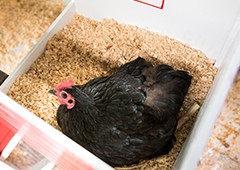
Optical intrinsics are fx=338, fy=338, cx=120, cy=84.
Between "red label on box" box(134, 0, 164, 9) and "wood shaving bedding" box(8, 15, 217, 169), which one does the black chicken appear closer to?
"wood shaving bedding" box(8, 15, 217, 169)

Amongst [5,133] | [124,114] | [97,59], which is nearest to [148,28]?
[97,59]

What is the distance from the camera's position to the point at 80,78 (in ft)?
5.33

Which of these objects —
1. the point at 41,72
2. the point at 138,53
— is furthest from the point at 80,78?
the point at 138,53

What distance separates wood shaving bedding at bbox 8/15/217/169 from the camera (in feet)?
5.09

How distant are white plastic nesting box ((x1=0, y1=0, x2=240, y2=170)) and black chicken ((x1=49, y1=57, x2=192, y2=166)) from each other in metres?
0.12

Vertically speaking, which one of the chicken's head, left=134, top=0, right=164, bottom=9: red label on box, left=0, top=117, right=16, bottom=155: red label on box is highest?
left=134, top=0, right=164, bottom=9: red label on box

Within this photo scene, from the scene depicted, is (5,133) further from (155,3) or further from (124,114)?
(155,3)

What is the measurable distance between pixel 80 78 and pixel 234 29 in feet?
2.40

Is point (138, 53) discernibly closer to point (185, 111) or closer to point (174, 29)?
point (174, 29)

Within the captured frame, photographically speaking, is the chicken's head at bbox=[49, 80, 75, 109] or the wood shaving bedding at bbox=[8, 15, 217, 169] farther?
the wood shaving bedding at bbox=[8, 15, 217, 169]

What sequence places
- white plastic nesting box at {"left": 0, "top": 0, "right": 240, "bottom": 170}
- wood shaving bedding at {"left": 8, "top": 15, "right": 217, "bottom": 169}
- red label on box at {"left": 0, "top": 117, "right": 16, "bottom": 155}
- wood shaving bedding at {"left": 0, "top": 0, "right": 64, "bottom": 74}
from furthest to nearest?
wood shaving bedding at {"left": 0, "top": 0, "right": 64, "bottom": 74} < wood shaving bedding at {"left": 8, "top": 15, "right": 217, "bottom": 169} < red label on box at {"left": 0, "top": 117, "right": 16, "bottom": 155} < white plastic nesting box at {"left": 0, "top": 0, "right": 240, "bottom": 170}

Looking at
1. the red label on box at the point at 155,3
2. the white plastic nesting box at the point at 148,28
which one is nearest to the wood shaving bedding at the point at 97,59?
the white plastic nesting box at the point at 148,28

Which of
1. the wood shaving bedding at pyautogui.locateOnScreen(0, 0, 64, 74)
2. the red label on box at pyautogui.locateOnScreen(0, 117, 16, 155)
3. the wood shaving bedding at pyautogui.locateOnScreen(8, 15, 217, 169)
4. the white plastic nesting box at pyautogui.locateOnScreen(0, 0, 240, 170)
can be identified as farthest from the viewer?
the wood shaving bedding at pyautogui.locateOnScreen(0, 0, 64, 74)

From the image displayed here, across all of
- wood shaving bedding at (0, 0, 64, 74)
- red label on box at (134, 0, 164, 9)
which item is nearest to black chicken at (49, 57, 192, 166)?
red label on box at (134, 0, 164, 9)
